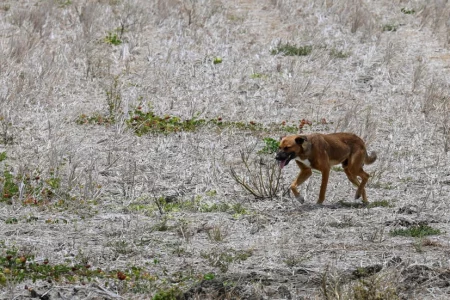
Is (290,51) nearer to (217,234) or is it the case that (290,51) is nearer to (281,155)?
(281,155)

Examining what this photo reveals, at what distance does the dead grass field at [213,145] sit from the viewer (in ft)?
25.0

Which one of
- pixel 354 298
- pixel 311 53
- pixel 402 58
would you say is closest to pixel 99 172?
pixel 354 298

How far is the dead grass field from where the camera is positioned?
7.61m

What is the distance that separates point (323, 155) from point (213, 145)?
7.97 ft

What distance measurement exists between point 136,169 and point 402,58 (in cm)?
793

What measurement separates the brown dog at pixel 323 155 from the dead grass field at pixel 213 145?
0.30 m

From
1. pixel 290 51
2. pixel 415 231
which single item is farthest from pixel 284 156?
pixel 290 51

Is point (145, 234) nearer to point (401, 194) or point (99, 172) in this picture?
point (99, 172)

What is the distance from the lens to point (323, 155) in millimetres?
10109

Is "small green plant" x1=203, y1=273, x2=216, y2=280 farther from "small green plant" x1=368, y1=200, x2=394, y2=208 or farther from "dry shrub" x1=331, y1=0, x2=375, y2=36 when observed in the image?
"dry shrub" x1=331, y1=0, x2=375, y2=36

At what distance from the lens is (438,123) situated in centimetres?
1363

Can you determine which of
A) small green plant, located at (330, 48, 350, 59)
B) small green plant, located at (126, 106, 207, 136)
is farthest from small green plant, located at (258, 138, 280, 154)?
small green plant, located at (330, 48, 350, 59)

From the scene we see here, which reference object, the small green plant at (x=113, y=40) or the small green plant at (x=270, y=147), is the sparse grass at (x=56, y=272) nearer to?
the small green plant at (x=270, y=147)

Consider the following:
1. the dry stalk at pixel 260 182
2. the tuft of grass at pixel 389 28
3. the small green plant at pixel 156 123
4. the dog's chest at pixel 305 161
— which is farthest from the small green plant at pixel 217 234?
the tuft of grass at pixel 389 28
